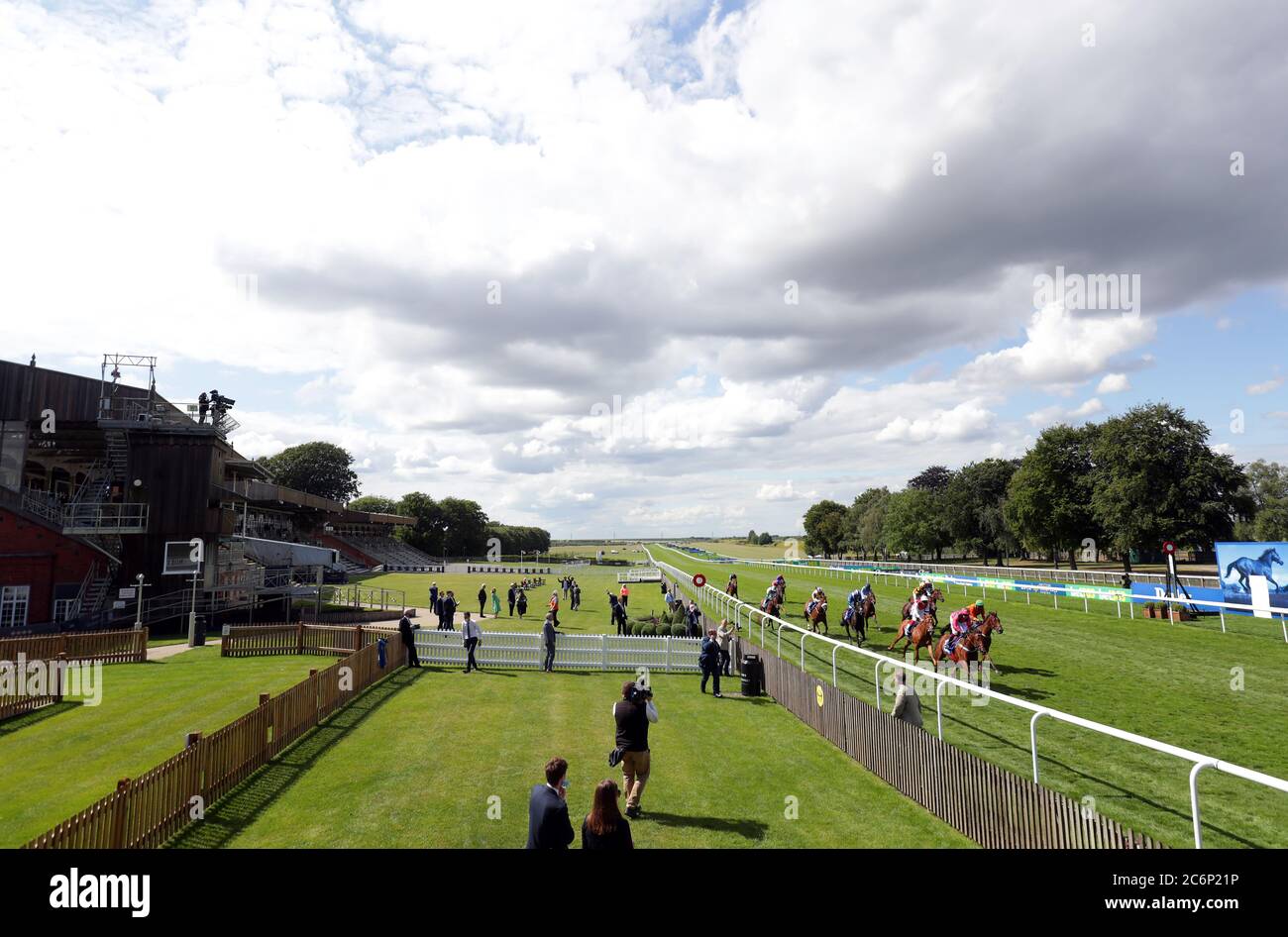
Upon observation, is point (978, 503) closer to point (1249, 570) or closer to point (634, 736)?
point (1249, 570)

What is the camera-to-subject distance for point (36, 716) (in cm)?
1373

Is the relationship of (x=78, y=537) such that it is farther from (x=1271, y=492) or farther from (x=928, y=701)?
(x=1271, y=492)

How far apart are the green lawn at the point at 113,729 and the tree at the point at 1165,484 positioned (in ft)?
167

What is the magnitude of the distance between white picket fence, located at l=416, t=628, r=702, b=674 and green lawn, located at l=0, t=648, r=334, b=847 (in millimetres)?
3429

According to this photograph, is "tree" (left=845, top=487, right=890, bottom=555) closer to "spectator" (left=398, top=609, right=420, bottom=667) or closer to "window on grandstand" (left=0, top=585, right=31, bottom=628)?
"spectator" (left=398, top=609, right=420, bottom=667)

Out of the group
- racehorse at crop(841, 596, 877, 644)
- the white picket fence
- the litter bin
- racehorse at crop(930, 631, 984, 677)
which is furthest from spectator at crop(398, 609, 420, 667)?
racehorse at crop(930, 631, 984, 677)

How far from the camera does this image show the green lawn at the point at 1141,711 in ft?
28.6

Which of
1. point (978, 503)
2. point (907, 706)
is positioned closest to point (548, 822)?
point (907, 706)

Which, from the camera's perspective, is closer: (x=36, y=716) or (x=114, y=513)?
(x=36, y=716)

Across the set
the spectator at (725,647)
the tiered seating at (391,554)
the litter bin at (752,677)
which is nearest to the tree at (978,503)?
the tiered seating at (391,554)

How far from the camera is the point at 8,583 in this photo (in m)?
28.7

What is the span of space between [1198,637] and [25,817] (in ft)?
99.9

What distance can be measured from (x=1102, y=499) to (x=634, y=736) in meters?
52.5
